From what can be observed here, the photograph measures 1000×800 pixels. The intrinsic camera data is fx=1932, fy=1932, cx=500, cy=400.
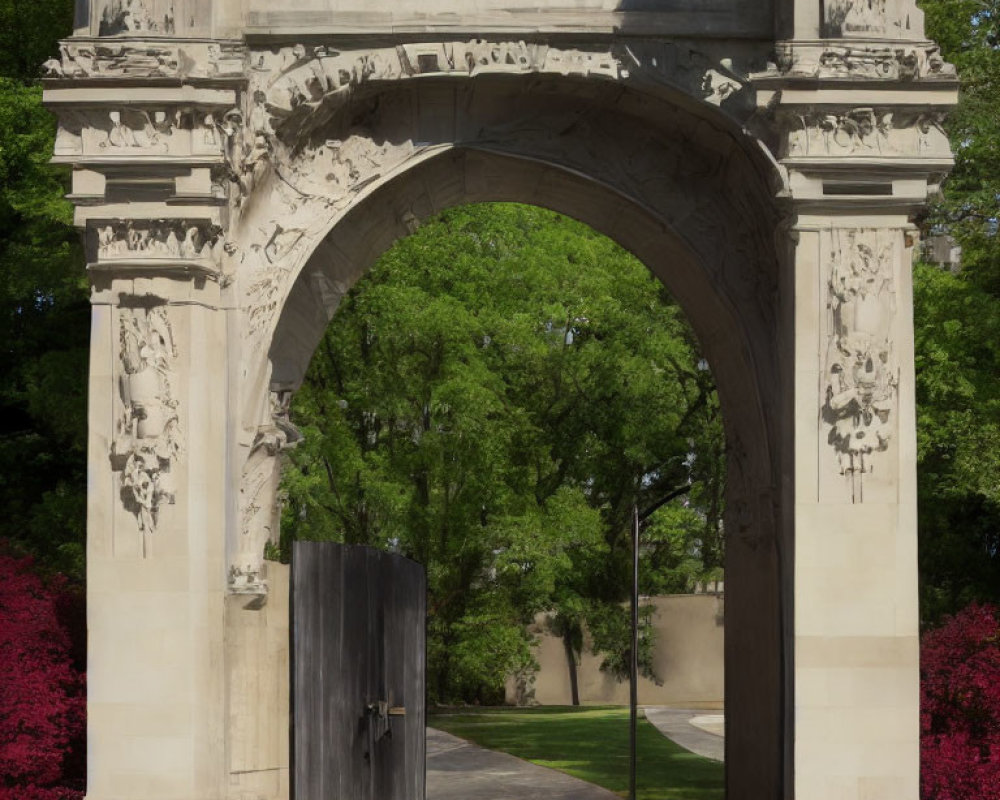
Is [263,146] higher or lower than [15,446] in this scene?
higher

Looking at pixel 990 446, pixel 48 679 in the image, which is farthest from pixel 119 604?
pixel 990 446

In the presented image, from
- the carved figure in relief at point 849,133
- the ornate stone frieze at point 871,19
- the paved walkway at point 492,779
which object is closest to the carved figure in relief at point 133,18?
the carved figure in relief at point 849,133

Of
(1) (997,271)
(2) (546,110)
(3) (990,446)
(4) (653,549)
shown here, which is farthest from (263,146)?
(4) (653,549)

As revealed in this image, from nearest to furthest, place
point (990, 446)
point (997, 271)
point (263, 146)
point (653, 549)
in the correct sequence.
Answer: point (263, 146) < point (990, 446) < point (997, 271) < point (653, 549)

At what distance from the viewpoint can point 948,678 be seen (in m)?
15.5

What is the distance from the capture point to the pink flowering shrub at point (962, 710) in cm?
1468

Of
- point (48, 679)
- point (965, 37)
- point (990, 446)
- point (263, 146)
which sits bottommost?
point (48, 679)

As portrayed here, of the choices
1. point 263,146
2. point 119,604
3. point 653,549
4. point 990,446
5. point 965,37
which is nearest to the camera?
point 119,604

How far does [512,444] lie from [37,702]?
20660 mm

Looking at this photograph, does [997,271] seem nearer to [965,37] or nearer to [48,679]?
[965,37]

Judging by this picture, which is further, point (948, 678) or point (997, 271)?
point (997, 271)

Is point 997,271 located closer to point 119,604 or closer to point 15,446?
point 15,446

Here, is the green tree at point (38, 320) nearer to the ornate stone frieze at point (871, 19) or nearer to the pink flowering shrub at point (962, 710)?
the pink flowering shrub at point (962, 710)

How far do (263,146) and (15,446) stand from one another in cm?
1493
